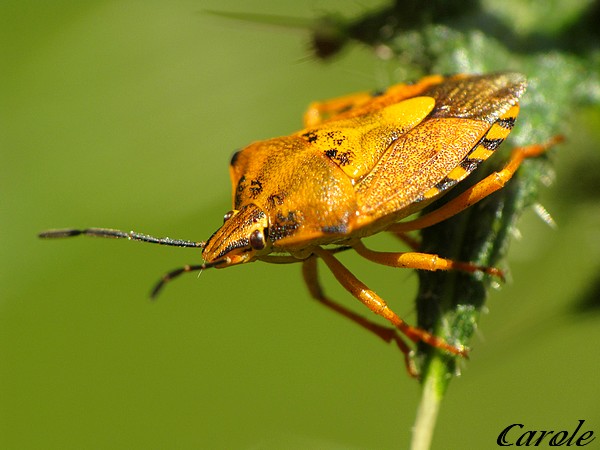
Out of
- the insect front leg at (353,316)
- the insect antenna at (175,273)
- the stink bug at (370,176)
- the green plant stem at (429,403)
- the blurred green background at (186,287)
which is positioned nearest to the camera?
the green plant stem at (429,403)

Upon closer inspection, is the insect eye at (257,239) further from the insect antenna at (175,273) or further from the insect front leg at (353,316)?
the insect front leg at (353,316)

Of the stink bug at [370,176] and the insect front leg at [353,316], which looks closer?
the stink bug at [370,176]

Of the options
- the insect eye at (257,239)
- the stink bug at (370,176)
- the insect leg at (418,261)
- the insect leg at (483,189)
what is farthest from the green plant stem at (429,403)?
the insect eye at (257,239)

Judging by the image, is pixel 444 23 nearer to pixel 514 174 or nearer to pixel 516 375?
pixel 514 174

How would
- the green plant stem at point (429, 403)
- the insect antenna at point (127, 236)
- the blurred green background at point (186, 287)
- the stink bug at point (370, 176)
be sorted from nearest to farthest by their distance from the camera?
the green plant stem at point (429, 403)
the stink bug at point (370, 176)
the insect antenna at point (127, 236)
the blurred green background at point (186, 287)

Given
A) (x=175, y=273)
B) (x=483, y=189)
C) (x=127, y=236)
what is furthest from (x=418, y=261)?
(x=127, y=236)

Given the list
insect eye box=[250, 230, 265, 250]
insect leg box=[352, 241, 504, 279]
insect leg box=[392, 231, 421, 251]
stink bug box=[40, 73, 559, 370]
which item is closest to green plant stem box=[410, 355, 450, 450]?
insect leg box=[352, 241, 504, 279]

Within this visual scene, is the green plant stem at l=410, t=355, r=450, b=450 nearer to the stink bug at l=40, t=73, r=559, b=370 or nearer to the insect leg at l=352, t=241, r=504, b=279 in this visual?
the insect leg at l=352, t=241, r=504, b=279
